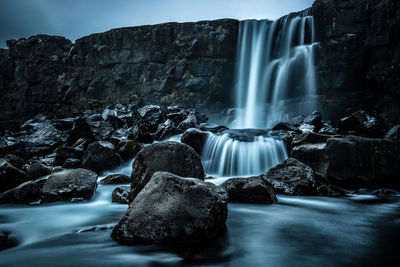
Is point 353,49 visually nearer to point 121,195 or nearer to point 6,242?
point 121,195

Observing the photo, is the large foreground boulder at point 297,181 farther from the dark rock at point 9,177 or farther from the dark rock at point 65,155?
the dark rock at point 65,155

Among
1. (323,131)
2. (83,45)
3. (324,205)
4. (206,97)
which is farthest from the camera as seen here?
(83,45)

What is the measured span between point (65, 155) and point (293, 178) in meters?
8.73

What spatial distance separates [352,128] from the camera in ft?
48.6

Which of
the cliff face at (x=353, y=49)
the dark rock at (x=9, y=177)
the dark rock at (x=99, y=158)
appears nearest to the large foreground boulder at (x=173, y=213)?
the dark rock at (x=9, y=177)

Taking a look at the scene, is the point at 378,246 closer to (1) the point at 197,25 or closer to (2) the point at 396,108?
A: (2) the point at 396,108

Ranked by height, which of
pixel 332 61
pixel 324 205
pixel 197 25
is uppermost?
pixel 197 25

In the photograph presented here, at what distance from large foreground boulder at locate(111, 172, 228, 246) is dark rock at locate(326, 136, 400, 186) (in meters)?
5.14

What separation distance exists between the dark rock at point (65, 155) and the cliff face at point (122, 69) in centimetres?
1940

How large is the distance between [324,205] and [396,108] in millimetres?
12894

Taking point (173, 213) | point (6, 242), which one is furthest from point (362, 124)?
point (6, 242)

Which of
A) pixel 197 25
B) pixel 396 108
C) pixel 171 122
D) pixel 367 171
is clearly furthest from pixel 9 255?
pixel 197 25

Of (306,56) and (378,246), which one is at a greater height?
(306,56)

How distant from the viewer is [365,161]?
24.0ft
